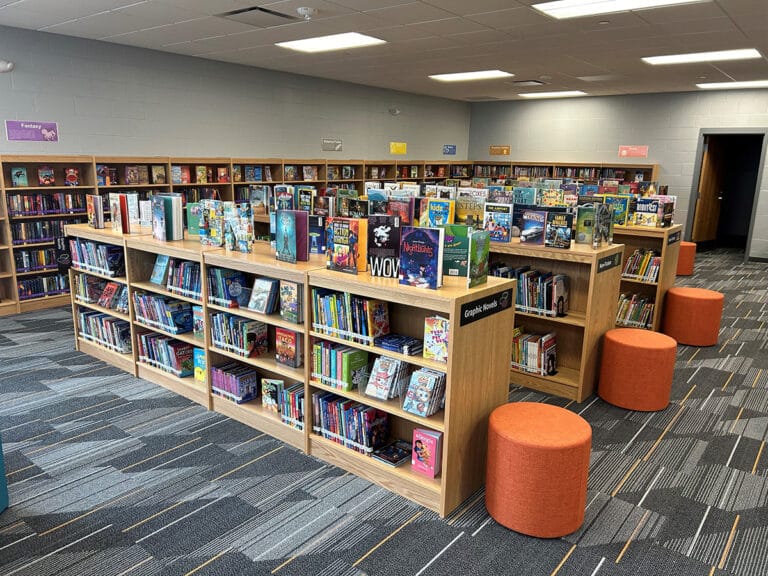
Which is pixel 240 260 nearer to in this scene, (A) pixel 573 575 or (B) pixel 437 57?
(A) pixel 573 575

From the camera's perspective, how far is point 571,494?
266cm

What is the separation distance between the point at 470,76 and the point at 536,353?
6.15 m

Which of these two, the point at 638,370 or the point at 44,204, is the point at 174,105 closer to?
the point at 44,204

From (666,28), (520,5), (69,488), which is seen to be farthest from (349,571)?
(666,28)

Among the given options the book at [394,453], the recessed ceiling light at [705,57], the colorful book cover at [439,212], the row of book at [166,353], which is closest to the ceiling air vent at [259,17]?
the colorful book cover at [439,212]

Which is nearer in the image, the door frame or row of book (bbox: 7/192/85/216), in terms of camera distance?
row of book (bbox: 7/192/85/216)

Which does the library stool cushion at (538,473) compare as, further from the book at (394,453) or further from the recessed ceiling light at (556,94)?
the recessed ceiling light at (556,94)

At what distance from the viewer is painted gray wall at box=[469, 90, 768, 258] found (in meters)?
10.3

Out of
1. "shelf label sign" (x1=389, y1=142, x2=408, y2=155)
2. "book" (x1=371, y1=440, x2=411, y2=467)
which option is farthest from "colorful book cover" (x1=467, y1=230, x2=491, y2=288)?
"shelf label sign" (x1=389, y1=142, x2=408, y2=155)

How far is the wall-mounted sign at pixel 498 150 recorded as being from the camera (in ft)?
43.2

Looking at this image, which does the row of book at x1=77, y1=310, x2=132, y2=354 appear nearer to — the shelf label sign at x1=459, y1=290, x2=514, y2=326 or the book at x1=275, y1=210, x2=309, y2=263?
the book at x1=275, y1=210, x2=309, y2=263

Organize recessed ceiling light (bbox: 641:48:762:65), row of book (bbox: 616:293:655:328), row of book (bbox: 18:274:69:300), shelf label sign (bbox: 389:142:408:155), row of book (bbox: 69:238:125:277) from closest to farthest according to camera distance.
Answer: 1. row of book (bbox: 69:238:125:277)
2. row of book (bbox: 616:293:655:328)
3. row of book (bbox: 18:274:69:300)
4. recessed ceiling light (bbox: 641:48:762:65)
5. shelf label sign (bbox: 389:142:408:155)

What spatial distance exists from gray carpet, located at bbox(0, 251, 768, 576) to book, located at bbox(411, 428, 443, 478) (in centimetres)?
21

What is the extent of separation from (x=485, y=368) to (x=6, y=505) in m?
2.57
